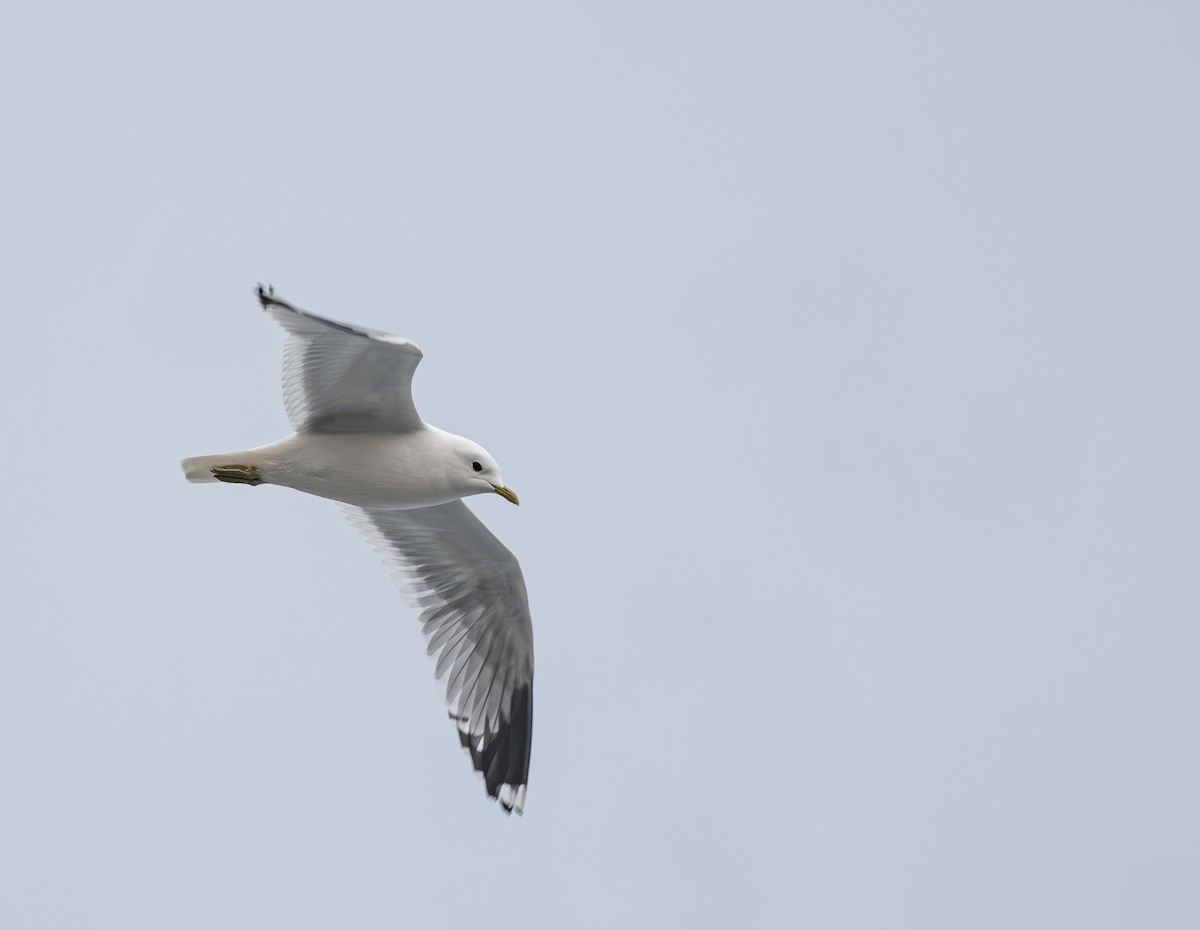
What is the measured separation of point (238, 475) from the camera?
8.49 meters

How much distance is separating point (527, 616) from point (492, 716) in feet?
2.32

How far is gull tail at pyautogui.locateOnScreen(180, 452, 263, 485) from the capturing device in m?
8.46

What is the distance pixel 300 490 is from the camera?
8617mm

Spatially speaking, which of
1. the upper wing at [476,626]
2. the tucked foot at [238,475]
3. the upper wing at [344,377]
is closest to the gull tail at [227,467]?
the tucked foot at [238,475]

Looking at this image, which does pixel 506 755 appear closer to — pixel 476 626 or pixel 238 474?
pixel 476 626

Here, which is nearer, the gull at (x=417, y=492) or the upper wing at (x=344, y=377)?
the upper wing at (x=344, y=377)

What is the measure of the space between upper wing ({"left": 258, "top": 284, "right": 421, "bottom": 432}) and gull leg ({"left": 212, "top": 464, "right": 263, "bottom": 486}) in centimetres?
35

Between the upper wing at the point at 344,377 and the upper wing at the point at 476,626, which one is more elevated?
the upper wing at the point at 344,377

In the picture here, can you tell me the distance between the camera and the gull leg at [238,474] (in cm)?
848

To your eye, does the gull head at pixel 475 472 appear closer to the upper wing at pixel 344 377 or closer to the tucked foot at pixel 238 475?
the upper wing at pixel 344 377

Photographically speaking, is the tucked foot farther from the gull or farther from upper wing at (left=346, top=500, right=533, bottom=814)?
upper wing at (left=346, top=500, right=533, bottom=814)

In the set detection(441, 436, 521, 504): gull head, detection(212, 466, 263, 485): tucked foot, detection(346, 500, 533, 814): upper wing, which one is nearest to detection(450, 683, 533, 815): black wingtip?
detection(346, 500, 533, 814): upper wing

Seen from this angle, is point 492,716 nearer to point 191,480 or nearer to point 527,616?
point 527,616

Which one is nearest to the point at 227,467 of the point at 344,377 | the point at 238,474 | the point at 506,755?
the point at 238,474
